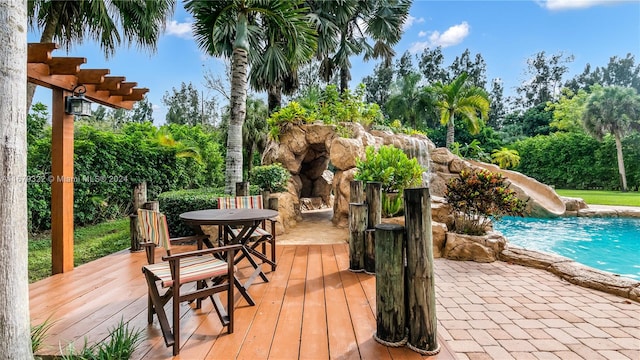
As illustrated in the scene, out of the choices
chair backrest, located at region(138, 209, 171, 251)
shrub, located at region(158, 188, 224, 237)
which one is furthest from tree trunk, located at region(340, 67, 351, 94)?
chair backrest, located at region(138, 209, 171, 251)

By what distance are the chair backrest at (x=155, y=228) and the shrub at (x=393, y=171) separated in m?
4.09

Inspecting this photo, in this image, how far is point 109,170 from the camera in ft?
24.7

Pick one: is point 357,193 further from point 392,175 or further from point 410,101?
point 410,101

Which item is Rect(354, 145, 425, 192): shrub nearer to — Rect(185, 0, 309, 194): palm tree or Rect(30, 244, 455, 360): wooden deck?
Rect(30, 244, 455, 360): wooden deck

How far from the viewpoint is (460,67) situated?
105ft

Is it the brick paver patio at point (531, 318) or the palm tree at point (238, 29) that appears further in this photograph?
the palm tree at point (238, 29)

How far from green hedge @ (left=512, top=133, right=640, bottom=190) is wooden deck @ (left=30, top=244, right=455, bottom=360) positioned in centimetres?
2094

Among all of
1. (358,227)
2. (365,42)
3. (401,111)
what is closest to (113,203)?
(358,227)

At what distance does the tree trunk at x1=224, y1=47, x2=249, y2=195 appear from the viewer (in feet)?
19.5

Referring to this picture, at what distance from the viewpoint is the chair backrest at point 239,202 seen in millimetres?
3969

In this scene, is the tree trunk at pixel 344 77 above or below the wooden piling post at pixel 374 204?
above

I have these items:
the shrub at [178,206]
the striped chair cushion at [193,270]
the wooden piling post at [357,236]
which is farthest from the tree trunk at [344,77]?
the striped chair cushion at [193,270]

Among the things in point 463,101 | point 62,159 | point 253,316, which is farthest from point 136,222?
point 463,101

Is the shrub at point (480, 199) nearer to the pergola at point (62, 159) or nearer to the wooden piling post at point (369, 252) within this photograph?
the wooden piling post at point (369, 252)
